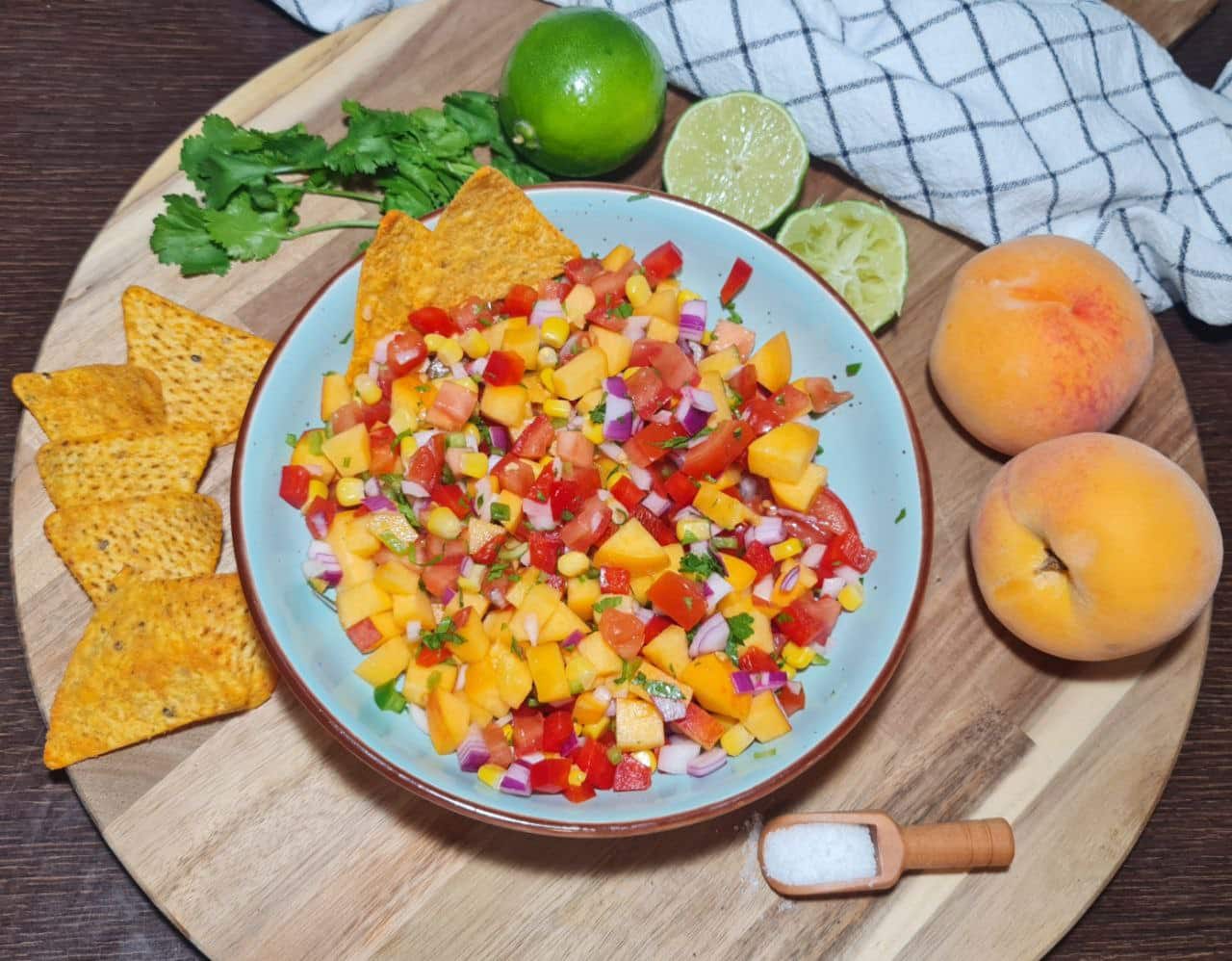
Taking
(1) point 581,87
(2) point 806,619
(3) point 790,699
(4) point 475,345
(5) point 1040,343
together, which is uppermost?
(1) point 581,87

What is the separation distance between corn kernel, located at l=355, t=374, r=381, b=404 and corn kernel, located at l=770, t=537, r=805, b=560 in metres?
1.07

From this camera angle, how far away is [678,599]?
264cm

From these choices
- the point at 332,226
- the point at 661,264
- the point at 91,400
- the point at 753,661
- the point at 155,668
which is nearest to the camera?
the point at 753,661

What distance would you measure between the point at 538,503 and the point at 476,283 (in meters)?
0.69

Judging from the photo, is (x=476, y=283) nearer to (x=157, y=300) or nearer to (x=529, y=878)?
(x=157, y=300)

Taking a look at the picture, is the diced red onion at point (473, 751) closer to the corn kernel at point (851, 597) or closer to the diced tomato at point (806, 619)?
the diced tomato at point (806, 619)

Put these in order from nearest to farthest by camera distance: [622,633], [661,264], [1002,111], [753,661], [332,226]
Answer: [622,633] < [753,661] < [661,264] < [332,226] < [1002,111]

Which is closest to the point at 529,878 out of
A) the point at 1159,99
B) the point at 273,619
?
the point at 273,619

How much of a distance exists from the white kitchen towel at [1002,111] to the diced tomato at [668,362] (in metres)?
1.00

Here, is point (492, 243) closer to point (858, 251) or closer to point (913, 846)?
point (858, 251)

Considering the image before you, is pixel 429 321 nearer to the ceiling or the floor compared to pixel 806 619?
nearer to the ceiling

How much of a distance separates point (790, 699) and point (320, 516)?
4.11 ft

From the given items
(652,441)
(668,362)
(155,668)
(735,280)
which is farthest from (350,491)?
(735,280)

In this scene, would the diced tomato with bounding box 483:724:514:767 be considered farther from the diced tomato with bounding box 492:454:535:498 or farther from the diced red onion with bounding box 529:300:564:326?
the diced red onion with bounding box 529:300:564:326
